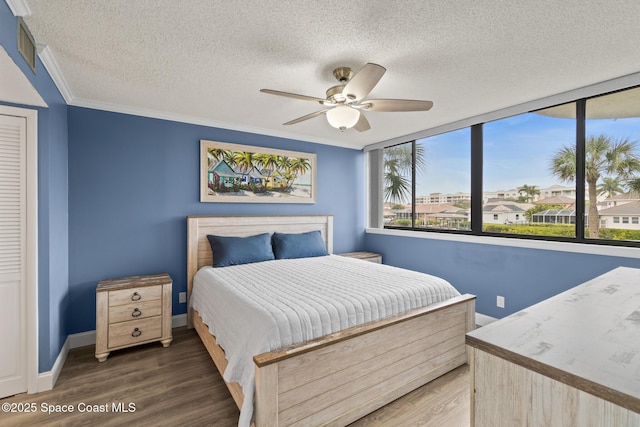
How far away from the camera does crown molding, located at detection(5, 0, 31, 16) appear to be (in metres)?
1.54

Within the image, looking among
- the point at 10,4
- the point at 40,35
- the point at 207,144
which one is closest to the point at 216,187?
the point at 207,144

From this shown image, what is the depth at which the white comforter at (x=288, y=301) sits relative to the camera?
177 centimetres

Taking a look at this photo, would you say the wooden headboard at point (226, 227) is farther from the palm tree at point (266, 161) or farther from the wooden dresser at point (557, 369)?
the wooden dresser at point (557, 369)

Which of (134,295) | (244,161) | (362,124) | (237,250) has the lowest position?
(134,295)

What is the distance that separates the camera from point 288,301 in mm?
2059

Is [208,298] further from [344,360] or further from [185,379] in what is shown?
[344,360]

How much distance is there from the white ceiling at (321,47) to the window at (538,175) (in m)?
0.39

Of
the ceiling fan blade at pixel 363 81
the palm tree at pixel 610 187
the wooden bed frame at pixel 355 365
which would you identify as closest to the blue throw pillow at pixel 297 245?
the wooden bed frame at pixel 355 365

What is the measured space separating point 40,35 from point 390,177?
4150 millimetres

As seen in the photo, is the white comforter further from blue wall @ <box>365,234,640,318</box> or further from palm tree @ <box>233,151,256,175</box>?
palm tree @ <box>233,151,256,175</box>

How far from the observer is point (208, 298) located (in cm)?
272

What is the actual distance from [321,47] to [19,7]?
64.6 inches

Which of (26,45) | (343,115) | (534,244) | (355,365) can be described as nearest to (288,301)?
(355,365)

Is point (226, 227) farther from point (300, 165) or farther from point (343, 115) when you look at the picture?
point (343, 115)
